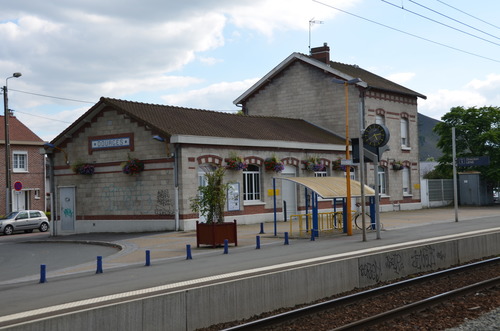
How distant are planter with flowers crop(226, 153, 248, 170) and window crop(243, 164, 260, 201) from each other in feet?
3.71

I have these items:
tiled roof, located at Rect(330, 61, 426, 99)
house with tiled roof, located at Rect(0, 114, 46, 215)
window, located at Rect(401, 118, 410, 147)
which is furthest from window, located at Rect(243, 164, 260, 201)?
house with tiled roof, located at Rect(0, 114, 46, 215)

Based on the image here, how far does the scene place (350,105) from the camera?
3950 centimetres

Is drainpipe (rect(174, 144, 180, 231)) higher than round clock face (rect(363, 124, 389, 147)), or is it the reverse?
round clock face (rect(363, 124, 389, 147))

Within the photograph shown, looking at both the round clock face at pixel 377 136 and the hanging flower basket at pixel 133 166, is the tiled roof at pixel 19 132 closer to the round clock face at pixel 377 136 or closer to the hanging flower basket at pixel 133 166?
the hanging flower basket at pixel 133 166

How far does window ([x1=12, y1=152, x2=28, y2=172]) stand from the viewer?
152 feet

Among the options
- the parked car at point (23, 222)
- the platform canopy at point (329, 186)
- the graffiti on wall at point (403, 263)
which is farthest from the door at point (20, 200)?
the graffiti on wall at point (403, 263)

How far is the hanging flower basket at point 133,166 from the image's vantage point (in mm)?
27766

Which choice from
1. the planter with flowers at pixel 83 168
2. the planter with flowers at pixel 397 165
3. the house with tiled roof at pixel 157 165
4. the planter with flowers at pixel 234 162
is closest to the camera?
the house with tiled roof at pixel 157 165

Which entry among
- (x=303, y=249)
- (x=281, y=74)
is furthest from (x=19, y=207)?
(x=303, y=249)

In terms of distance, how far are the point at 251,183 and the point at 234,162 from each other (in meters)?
2.31

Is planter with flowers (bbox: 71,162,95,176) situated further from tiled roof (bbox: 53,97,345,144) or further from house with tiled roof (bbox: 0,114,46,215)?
house with tiled roof (bbox: 0,114,46,215)

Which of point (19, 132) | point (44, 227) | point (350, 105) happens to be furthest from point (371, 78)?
point (19, 132)

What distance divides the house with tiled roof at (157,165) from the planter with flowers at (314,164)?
88 millimetres

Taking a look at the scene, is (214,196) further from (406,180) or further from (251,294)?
(406,180)
